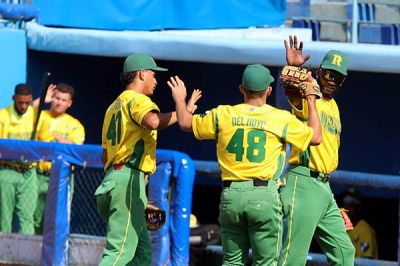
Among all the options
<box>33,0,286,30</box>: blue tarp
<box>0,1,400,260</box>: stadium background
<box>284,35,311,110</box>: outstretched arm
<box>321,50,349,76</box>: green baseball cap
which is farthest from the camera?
<box>0,1,400,260</box>: stadium background

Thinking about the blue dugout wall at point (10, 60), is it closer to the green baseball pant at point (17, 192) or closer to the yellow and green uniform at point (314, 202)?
the green baseball pant at point (17, 192)

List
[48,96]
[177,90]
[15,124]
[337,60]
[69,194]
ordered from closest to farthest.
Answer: [177,90] → [337,60] → [69,194] → [15,124] → [48,96]

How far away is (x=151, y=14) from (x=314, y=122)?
15.7 feet

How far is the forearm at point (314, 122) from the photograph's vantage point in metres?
7.24

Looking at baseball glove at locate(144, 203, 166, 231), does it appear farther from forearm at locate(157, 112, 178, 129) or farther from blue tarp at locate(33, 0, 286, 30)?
blue tarp at locate(33, 0, 286, 30)

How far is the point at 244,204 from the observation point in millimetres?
7090

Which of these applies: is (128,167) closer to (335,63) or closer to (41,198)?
(335,63)

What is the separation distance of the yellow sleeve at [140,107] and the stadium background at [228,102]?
4.84 meters

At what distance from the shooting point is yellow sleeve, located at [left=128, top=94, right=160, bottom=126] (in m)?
7.39

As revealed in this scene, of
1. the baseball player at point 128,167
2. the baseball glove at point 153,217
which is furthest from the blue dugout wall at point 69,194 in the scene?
the baseball player at point 128,167

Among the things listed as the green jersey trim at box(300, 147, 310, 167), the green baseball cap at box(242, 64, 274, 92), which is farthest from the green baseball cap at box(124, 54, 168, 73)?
the green jersey trim at box(300, 147, 310, 167)

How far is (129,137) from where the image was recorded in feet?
24.8

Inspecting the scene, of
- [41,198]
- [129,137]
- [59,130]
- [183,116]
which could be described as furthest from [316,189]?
[59,130]

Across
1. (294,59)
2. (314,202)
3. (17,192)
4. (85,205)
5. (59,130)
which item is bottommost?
(314,202)
